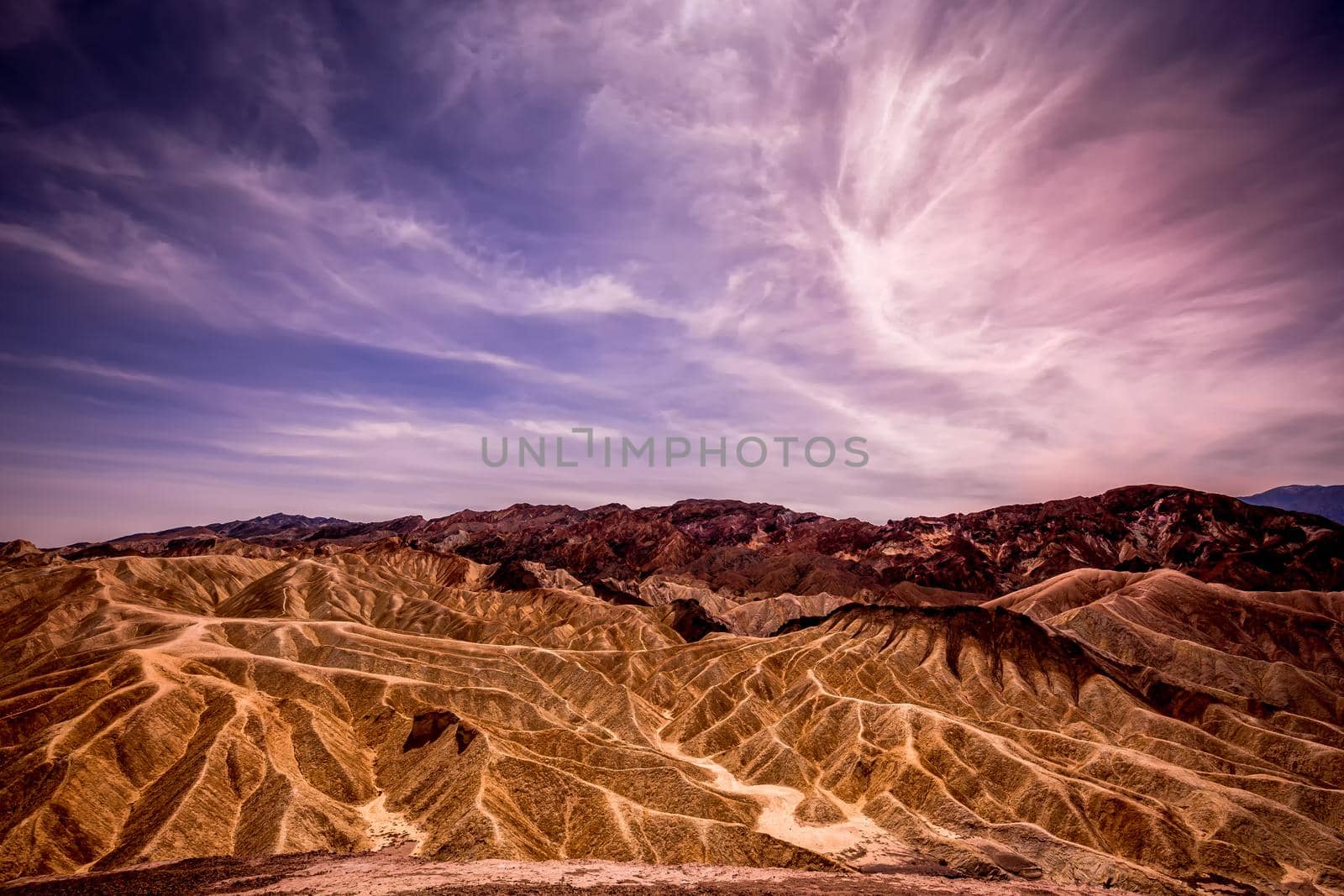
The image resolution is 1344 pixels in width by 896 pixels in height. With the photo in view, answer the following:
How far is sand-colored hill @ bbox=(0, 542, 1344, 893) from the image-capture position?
5628cm

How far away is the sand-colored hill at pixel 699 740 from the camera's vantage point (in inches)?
2216

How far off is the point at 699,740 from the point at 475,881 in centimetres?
5564

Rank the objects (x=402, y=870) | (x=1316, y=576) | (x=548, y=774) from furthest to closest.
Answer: (x=1316, y=576)
(x=548, y=774)
(x=402, y=870)

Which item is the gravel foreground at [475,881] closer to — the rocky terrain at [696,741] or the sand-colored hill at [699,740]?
the rocky terrain at [696,741]

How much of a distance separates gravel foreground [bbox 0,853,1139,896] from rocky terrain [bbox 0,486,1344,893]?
7.28 ft

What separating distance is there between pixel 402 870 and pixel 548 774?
19.8 metres

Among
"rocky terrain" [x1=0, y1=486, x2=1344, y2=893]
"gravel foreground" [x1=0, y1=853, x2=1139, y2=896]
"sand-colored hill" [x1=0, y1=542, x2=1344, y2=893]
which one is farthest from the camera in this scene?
"sand-colored hill" [x1=0, y1=542, x2=1344, y2=893]

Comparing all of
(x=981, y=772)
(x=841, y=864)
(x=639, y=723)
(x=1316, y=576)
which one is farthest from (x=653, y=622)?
(x=1316, y=576)

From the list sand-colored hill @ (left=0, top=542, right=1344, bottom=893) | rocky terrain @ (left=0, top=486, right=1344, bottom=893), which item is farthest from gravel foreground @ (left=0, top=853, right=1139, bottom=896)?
sand-colored hill @ (left=0, top=542, right=1344, bottom=893)

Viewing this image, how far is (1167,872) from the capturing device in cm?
5894

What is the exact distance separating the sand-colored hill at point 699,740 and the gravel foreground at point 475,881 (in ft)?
13.9

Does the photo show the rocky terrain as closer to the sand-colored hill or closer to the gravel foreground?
the sand-colored hill

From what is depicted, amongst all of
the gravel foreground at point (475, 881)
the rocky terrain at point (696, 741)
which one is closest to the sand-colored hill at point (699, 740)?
the rocky terrain at point (696, 741)

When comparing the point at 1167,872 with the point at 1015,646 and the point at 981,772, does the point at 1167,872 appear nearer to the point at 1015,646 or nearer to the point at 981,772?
the point at 981,772
